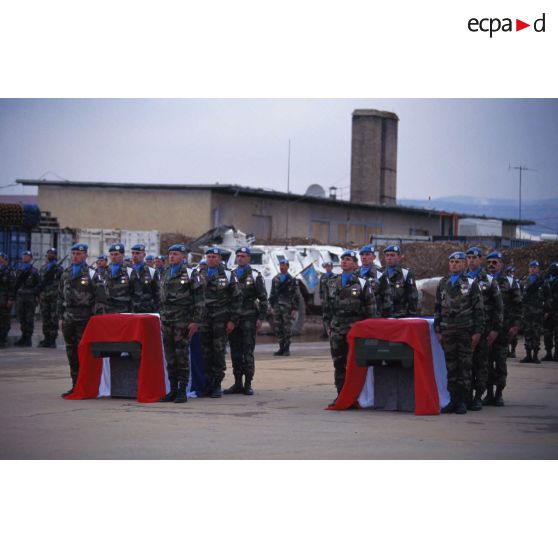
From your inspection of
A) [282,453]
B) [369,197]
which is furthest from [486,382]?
[369,197]

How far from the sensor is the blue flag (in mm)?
26141

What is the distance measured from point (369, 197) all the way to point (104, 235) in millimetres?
21323

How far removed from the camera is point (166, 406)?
1141 centimetres

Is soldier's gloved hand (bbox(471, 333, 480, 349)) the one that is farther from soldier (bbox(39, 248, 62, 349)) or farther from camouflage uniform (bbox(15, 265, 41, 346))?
camouflage uniform (bbox(15, 265, 41, 346))

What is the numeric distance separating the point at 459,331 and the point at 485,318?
60 cm

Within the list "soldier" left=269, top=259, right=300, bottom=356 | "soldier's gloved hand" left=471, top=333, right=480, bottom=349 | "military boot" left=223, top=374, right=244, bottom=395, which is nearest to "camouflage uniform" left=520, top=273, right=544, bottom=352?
"soldier" left=269, top=259, right=300, bottom=356

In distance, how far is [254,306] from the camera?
1330 centimetres

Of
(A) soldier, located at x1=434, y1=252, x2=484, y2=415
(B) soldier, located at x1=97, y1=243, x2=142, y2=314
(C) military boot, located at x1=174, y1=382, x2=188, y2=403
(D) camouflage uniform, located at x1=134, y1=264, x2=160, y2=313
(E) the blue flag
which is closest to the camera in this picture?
(A) soldier, located at x1=434, y1=252, x2=484, y2=415

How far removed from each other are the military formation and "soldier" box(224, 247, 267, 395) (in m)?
0.01

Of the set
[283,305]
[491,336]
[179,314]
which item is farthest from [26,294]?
[491,336]

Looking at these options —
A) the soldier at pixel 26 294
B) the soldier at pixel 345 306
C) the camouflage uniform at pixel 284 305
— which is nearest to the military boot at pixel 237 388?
the soldier at pixel 345 306

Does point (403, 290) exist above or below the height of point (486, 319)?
above

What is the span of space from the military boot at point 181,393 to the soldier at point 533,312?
27.3 ft

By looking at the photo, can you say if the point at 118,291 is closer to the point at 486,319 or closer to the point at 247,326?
the point at 247,326
